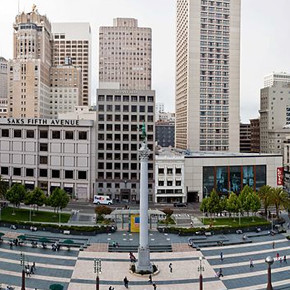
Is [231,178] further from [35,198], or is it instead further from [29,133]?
[29,133]

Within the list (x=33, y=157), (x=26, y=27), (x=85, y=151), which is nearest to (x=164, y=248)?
(x=85, y=151)

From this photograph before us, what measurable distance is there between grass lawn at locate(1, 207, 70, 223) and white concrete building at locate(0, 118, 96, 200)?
69.9 ft

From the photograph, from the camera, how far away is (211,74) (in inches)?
6156

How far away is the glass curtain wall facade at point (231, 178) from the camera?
118 metres

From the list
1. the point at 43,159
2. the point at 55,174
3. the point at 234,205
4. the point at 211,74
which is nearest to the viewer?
the point at 234,205

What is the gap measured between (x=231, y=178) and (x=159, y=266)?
62021 millimetres

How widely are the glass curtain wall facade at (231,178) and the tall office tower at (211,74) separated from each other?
128ft

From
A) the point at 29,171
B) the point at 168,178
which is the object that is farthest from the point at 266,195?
the point at 29,171

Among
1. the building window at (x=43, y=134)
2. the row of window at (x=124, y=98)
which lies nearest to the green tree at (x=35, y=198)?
the building window at (x=43, y=134)

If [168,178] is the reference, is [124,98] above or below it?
above

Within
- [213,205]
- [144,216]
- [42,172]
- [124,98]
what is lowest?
[213,205]

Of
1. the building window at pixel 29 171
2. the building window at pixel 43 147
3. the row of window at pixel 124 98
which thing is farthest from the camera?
the building window at pixel 29 171

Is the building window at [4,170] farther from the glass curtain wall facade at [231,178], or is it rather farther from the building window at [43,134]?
the glass curtain wall facade at [231,178]

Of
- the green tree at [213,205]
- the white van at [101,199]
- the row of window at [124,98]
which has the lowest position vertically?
the white van at [101,199]
